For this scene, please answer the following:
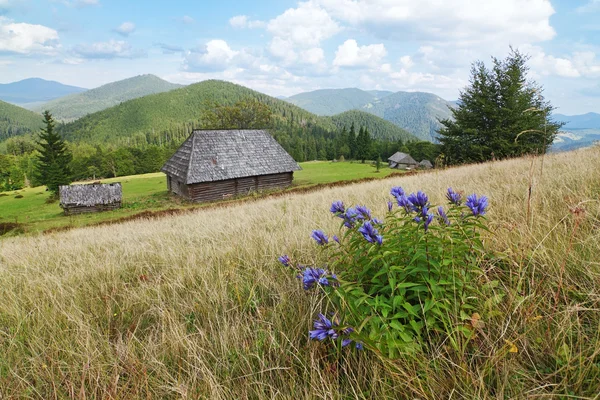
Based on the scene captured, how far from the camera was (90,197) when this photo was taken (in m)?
29.3

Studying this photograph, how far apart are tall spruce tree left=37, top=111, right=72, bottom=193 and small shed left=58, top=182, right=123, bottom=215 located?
17095 mm

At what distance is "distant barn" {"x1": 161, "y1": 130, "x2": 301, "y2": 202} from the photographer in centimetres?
2842

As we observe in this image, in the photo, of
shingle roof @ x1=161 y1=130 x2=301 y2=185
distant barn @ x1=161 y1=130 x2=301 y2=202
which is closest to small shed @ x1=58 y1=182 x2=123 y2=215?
distant barn @ x1=161 y1=130 x2=301 y2=202

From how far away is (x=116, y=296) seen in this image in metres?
3.07

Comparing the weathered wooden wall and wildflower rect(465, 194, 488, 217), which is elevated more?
wildflower rect(465, 194, 488, 217)

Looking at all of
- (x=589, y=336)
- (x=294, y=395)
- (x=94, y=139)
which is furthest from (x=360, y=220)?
(x=94, y=139)

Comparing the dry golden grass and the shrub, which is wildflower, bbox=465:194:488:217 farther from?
the dry golden grass

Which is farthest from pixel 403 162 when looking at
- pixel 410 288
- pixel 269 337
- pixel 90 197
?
pixel 269 337

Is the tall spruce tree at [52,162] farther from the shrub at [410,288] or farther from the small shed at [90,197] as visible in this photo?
the shrub at [410,288]

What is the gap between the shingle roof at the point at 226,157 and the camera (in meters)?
28.7

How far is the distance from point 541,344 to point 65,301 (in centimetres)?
380

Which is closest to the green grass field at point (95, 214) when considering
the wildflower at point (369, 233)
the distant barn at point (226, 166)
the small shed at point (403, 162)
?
the distant barn at point (226, 166)

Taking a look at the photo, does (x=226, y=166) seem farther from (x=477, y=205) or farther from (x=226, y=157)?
(x=477, y=205)

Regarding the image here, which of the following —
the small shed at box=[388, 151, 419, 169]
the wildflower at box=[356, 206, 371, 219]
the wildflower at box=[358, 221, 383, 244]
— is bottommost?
the wildflower at box=[358, 221, 383, 244]
